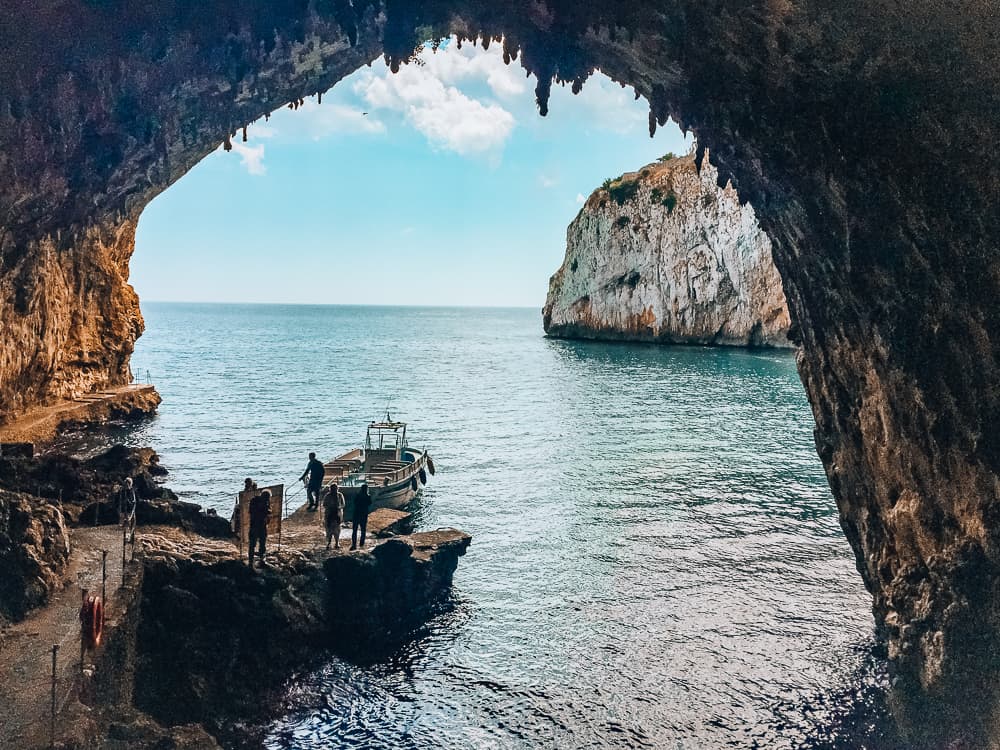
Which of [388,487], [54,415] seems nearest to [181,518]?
[388,487]

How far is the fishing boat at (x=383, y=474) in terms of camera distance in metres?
26.6

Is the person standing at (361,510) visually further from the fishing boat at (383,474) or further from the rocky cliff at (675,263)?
the rocky cliff at (675,263)

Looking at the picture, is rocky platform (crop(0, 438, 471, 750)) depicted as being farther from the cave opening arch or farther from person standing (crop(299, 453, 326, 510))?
the cave opening arch

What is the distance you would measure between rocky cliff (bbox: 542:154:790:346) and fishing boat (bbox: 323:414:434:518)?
65206 mm

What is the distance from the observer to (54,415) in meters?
37.3

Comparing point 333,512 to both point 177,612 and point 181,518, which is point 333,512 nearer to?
point 177,612

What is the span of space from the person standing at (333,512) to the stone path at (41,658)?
5056mm

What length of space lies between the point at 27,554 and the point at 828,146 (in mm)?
17555

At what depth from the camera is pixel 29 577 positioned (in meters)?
13.5

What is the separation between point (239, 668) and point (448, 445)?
26156mm

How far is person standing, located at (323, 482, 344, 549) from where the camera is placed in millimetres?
18141

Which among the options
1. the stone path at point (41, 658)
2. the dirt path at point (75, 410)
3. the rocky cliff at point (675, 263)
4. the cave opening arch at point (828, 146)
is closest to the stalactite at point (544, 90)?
the cave opening arch at point (828, 146)

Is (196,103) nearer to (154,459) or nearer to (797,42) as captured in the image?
(797,42)

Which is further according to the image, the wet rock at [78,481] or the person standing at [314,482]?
the person standing at [314,482]
